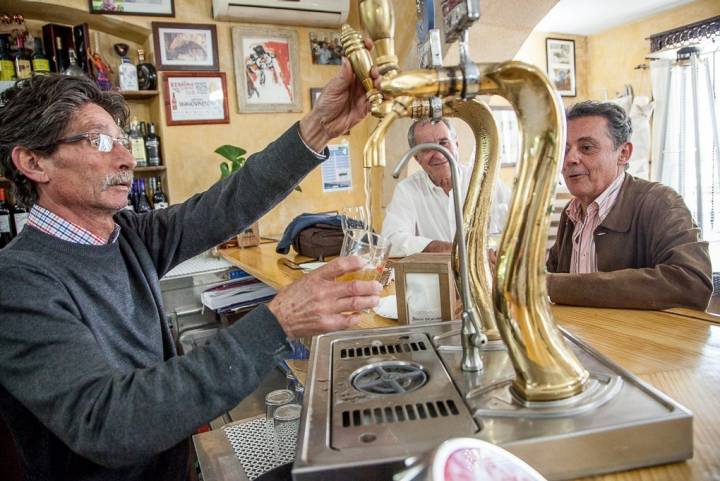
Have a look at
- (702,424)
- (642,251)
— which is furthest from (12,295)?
(642,251)

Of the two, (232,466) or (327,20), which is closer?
(232,466)

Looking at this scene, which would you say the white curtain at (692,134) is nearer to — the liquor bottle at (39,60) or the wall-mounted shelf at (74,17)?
the wall-mounted shelf at (74,17)

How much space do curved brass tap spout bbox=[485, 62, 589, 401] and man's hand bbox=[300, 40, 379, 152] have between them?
567 mm

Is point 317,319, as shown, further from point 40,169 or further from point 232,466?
point 40,169

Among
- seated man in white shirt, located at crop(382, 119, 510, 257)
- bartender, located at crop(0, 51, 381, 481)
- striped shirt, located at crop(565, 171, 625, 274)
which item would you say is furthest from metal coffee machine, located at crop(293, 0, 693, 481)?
seated man in white shirt, located at crop(382, 119, 510, 257)

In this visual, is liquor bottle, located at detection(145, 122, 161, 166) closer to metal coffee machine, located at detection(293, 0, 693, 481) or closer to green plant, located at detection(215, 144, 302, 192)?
green plant, located at detection(215, 144, 302, 192)

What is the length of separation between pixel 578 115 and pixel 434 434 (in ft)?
4.79

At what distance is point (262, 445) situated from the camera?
3.01 feet

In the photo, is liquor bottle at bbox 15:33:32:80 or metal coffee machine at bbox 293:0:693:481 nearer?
metal coffee machine at bbox 293:0:693:481

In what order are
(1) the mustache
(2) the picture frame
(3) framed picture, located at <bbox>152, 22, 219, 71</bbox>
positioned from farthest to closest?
1. (2) the picture frame
2. (3) framed picture, located at <bbox>152, 22, 219, 71</bbox>
3. (1) the mustache

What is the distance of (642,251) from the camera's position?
151cm

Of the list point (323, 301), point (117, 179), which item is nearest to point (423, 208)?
point (117, 179)

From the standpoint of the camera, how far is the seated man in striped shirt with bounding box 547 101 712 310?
1127mm

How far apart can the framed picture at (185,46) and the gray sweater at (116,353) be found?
2657 millimetres
